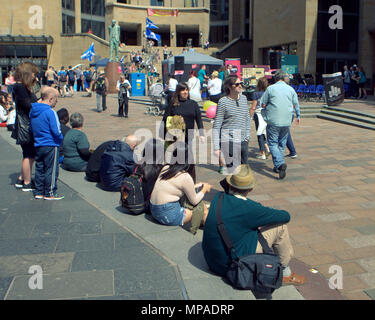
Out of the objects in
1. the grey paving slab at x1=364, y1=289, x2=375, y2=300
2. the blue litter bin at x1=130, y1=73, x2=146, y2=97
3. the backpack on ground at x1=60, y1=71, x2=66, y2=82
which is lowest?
the grey paving slab at x1=364, y1=289, x2=375, y2=300

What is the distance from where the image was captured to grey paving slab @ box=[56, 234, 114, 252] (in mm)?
4074

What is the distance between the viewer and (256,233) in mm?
3441

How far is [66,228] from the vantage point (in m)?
4.64

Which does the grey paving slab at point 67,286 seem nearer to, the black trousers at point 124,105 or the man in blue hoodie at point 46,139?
the man in blue hoodie at point 46,139

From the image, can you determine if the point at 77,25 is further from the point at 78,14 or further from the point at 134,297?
the point at 134,297

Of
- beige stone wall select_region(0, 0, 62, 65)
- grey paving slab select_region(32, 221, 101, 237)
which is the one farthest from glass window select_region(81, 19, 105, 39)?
grey paving slab select_region(32, 221, 101, 237)

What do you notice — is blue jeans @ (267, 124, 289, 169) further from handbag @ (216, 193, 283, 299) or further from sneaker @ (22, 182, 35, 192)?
handbag @ (216, 193, 283, 299)

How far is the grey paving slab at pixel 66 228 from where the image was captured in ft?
14.7

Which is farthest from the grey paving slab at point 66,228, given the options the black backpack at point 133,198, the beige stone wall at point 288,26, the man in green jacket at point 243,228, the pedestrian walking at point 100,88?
the beige stone wall at point 288,26

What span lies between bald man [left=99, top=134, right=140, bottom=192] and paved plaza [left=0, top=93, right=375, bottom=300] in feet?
0.70

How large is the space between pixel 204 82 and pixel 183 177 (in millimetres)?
16862

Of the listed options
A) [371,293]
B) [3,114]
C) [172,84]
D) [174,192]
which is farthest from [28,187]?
[172,84]

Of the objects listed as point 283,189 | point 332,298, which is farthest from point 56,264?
point 283,189
